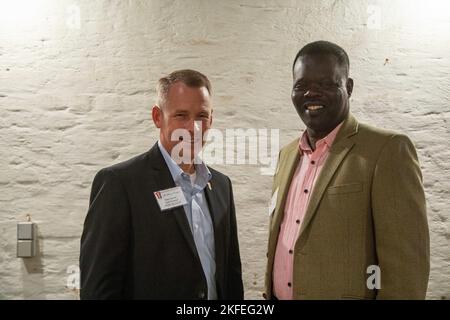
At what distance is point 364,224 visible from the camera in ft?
4.66

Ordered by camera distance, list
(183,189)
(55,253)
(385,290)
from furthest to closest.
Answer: (55,253) → (183,189) → (385,290)

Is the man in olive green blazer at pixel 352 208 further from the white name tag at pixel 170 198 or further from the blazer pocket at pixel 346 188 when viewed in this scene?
the white name tag at pixel 170 198

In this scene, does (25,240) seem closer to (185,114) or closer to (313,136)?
(185,114)

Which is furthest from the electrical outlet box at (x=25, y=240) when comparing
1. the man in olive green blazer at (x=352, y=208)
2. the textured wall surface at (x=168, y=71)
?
the man in olive green blazer at (x=352, y=208)

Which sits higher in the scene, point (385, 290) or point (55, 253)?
point (385, 290)

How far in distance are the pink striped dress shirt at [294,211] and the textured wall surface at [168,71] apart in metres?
0.72

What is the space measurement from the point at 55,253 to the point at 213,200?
43.3 inches

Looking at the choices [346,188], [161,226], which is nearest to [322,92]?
[346,188]

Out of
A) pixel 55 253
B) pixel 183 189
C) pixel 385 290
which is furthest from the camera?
pixel 55 253

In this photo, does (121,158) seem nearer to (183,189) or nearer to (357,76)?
(183,189)

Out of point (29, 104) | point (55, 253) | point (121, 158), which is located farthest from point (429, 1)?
point (55, 253)

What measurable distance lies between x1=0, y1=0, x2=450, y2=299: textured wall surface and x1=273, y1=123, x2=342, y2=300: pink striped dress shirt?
717mm

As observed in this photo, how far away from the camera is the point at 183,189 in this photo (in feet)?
5.42
